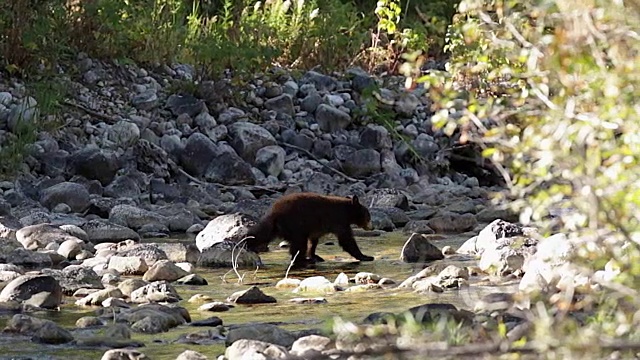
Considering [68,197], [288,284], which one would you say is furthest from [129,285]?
[68,197]

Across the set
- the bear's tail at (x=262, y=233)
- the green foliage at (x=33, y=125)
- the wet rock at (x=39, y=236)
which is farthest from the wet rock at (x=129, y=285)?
the green foliage at (x=33, y=125)

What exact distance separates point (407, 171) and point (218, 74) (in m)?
2.63

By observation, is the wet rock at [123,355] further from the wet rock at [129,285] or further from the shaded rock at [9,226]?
the shaded rock at [9,226]

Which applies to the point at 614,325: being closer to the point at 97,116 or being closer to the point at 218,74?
the point at 97,116

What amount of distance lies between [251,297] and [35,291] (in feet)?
3.98

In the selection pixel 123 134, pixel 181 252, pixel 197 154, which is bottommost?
pixel 181 252

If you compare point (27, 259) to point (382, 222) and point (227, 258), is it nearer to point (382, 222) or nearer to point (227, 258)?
point (227, 258)

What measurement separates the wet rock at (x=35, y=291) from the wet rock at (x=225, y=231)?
2262 mm

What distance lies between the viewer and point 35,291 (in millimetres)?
6914

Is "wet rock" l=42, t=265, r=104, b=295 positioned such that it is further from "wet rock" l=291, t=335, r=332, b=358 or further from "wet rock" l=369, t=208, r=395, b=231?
"wet rock" l=369, t=208, r=395, b=231

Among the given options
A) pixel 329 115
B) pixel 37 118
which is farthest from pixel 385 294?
pixel 329 115

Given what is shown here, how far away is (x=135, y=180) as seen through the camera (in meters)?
12.0

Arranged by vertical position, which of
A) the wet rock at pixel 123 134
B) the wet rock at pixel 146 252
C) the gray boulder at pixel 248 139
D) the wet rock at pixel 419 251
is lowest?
the wet rock at pixel 419 251

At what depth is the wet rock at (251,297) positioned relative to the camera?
7.05 m
